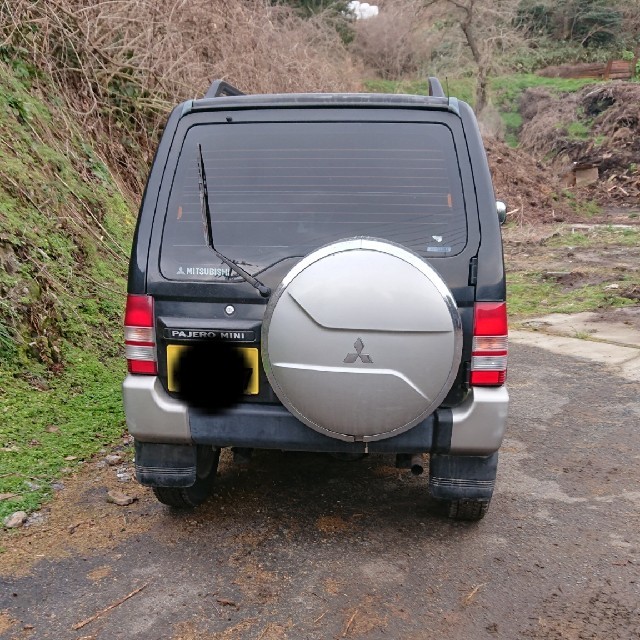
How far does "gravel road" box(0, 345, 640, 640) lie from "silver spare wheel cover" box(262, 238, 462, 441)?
0.72m

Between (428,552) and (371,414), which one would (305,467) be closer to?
(428,552)

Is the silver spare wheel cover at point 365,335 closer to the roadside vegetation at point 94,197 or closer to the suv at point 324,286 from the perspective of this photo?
the suv at point 324,286

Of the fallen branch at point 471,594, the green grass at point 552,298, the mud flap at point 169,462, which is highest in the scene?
the mud flap at point 169,462

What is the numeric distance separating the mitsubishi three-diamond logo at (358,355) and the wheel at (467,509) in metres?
1.05

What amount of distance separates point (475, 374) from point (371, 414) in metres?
0.47

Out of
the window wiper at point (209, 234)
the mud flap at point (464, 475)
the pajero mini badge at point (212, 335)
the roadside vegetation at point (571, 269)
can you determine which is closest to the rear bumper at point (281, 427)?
the mud flap at point (464, 475)

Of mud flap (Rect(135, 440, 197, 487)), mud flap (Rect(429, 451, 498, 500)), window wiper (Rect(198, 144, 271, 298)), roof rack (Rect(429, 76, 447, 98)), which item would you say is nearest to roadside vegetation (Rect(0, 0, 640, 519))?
mud flap (Rect(135, 440, 197, 487))

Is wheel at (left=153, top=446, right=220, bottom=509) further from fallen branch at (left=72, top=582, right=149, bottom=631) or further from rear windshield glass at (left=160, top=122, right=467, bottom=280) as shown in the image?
rear windshield glass at (left=160, top=122, right=467, bottom=280)

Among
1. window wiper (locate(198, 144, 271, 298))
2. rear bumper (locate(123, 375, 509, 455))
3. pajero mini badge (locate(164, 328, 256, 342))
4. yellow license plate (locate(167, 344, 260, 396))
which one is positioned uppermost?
window wiper (locate(198, 144, 271, 298))

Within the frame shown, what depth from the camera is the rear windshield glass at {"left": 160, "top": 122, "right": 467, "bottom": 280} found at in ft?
9.53

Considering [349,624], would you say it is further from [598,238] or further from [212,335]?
[598,238]

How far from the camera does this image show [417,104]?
3088mm

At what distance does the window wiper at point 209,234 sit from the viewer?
2.82 meters

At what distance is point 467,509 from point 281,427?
1050 mm
